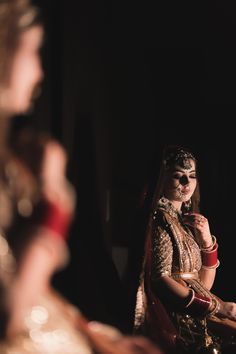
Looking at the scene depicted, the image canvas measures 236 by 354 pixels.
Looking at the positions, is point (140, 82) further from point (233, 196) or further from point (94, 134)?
point (233, 196)

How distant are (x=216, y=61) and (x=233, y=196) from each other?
26.0 inches

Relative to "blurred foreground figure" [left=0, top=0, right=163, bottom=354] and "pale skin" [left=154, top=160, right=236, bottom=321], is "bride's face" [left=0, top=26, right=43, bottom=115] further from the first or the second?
"pale skin" [left=154, top=160, right=236, bottom=321]

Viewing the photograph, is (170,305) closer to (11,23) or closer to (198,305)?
(198,305)

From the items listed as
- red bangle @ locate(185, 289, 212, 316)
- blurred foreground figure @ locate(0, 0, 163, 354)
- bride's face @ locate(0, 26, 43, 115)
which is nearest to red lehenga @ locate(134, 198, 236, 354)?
red bangle @ locate(185, 289, 212, 316)

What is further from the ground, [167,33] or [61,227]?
[167,33]

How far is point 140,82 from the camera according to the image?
2.53 meters

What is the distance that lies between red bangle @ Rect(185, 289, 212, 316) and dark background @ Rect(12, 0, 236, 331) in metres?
0.20

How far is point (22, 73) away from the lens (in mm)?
1260

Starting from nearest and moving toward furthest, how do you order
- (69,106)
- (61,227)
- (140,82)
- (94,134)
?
(61,227) < (69,106) < (94,134) < (140,82)

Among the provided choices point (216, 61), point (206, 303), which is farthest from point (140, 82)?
point (206, 303)

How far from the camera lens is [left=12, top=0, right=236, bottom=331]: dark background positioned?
6.39 feet

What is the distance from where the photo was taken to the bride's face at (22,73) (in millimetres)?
1250

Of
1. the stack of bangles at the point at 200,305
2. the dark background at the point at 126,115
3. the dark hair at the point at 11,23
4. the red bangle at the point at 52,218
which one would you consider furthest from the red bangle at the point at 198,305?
the dark hair at the point at 11,23

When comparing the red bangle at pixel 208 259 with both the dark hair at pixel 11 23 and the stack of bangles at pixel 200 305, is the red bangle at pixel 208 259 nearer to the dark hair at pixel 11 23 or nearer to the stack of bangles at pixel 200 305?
the stack of bangles at pixel 200 305
